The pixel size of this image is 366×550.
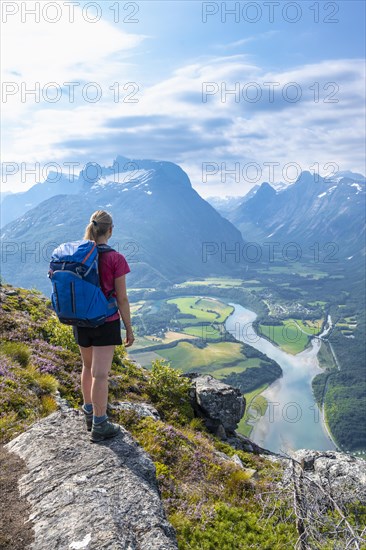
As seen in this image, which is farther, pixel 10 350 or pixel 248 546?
pixel 10 350

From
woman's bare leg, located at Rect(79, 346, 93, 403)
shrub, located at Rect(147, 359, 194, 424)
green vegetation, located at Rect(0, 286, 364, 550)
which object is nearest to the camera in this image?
woman's bare leg, located at Rect(79, 346, 93, 403)

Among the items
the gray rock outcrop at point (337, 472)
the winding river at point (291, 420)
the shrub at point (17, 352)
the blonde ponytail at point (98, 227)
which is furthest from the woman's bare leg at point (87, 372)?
the winding river at point (291, 420)

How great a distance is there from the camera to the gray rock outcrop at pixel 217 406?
54.4 ft

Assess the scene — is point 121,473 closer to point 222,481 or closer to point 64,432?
point 64,432

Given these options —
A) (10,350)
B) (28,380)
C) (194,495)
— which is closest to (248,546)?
(194,495)

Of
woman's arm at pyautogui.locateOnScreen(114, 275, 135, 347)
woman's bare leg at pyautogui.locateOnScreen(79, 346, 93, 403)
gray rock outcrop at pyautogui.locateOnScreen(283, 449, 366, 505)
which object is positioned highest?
woman's arm at pyautogui.locateOnScreen(114, 275, 135, 347)

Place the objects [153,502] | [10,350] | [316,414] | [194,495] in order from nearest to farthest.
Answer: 1. [153,502]
2. [194,495]
3. [10,350]
4. [316,414]

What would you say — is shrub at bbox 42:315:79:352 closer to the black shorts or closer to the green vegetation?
the green vegetation

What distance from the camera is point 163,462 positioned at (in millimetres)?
10492

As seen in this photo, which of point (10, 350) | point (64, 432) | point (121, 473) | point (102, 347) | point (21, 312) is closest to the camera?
point (121, 473)

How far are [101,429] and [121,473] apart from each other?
120 centimetres

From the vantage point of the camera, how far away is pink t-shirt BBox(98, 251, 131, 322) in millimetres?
7688

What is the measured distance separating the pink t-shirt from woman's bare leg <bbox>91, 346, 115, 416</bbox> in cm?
71

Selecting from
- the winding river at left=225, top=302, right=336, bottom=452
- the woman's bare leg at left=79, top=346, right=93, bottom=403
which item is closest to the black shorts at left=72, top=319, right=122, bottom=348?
the woman's bare leg at left=79, top=346, right=93, bottom=403
